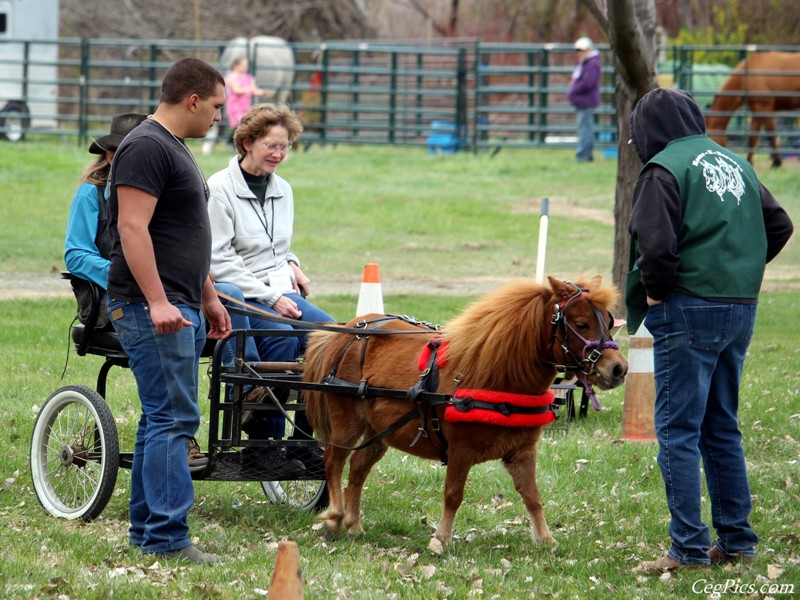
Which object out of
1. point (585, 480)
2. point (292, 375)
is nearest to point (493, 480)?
point (585, 480)

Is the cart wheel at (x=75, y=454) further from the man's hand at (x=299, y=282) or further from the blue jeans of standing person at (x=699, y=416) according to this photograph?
the blue jeans of standing person at (x=699, y=416)

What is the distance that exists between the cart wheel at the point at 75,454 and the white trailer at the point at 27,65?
20711 mm

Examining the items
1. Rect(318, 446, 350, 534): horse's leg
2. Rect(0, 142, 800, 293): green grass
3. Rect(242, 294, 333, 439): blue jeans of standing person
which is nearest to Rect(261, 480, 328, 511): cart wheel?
Rect(242, 294, 333, 439): blue jeans of standing person

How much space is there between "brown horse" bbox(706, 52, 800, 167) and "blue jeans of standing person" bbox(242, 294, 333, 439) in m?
19.2

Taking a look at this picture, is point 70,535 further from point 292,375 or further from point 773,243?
point 773,243

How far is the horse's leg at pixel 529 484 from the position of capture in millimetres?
6062

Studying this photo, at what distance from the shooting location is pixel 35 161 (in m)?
22.0

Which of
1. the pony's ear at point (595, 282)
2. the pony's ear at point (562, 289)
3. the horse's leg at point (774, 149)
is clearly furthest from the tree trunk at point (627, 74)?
the horse's leg at point (774, 149)

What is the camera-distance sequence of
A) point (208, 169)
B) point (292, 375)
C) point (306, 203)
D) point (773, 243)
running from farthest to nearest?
point (208, 169) < point (306, 203) < point (292, 375) < point (773, 243)

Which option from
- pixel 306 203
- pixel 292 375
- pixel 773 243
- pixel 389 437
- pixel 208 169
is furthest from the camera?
pixel 208 169

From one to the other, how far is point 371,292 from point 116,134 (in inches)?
97.7

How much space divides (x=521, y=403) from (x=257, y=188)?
2301mm

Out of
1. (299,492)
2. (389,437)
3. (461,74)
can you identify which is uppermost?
(461,74)

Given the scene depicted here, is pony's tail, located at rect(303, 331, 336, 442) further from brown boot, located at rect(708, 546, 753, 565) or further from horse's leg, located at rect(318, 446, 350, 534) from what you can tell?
brown boot, located at rect(708, 546, 753, 565)
